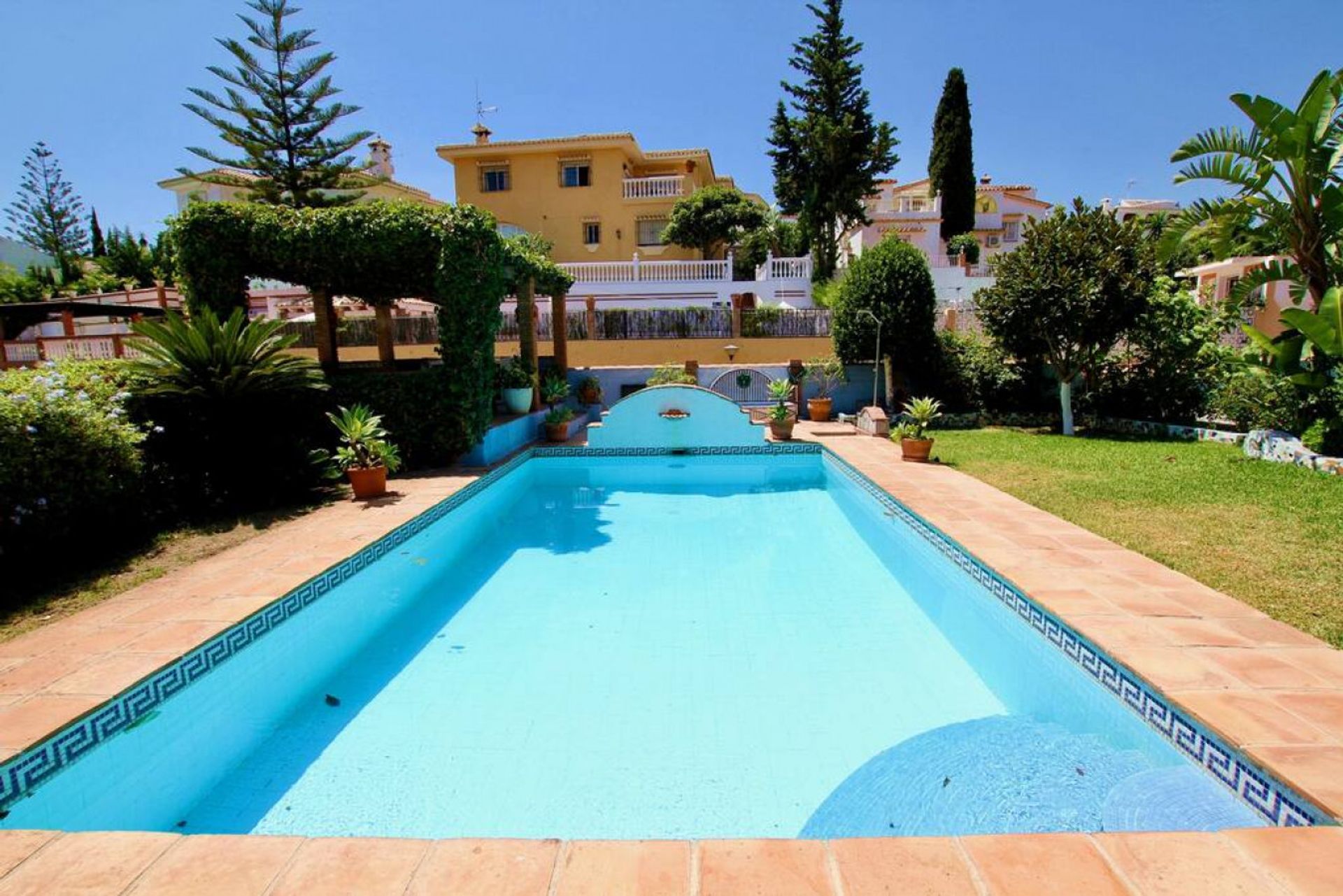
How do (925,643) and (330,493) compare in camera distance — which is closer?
(925,643)

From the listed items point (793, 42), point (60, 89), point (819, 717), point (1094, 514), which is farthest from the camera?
point (793, 42)

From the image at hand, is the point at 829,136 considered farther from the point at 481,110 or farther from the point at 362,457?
the point at 362,457

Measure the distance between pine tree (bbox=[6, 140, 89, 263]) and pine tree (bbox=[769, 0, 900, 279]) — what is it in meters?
37.5

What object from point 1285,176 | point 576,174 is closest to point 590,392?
point 1285,176

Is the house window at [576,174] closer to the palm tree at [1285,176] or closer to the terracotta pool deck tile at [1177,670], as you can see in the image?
the palm tree at [1285,176]

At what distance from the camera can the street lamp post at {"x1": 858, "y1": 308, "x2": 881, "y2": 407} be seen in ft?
42.4

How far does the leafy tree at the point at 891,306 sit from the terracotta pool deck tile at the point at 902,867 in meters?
11.9

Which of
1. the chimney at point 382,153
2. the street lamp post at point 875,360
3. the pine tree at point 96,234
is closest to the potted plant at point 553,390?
the street lamp post at point 875,360

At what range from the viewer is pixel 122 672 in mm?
3443

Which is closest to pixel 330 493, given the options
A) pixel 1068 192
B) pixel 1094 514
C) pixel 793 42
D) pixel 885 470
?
pixel 885 470

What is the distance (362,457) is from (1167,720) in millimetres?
7665

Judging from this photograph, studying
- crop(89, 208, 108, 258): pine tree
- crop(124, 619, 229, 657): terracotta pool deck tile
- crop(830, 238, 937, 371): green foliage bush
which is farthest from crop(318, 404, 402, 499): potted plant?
crop(89, 208, 108, 258): pine tree

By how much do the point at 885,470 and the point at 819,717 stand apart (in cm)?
572

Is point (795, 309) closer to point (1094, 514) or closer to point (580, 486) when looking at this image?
point (580, 486)
